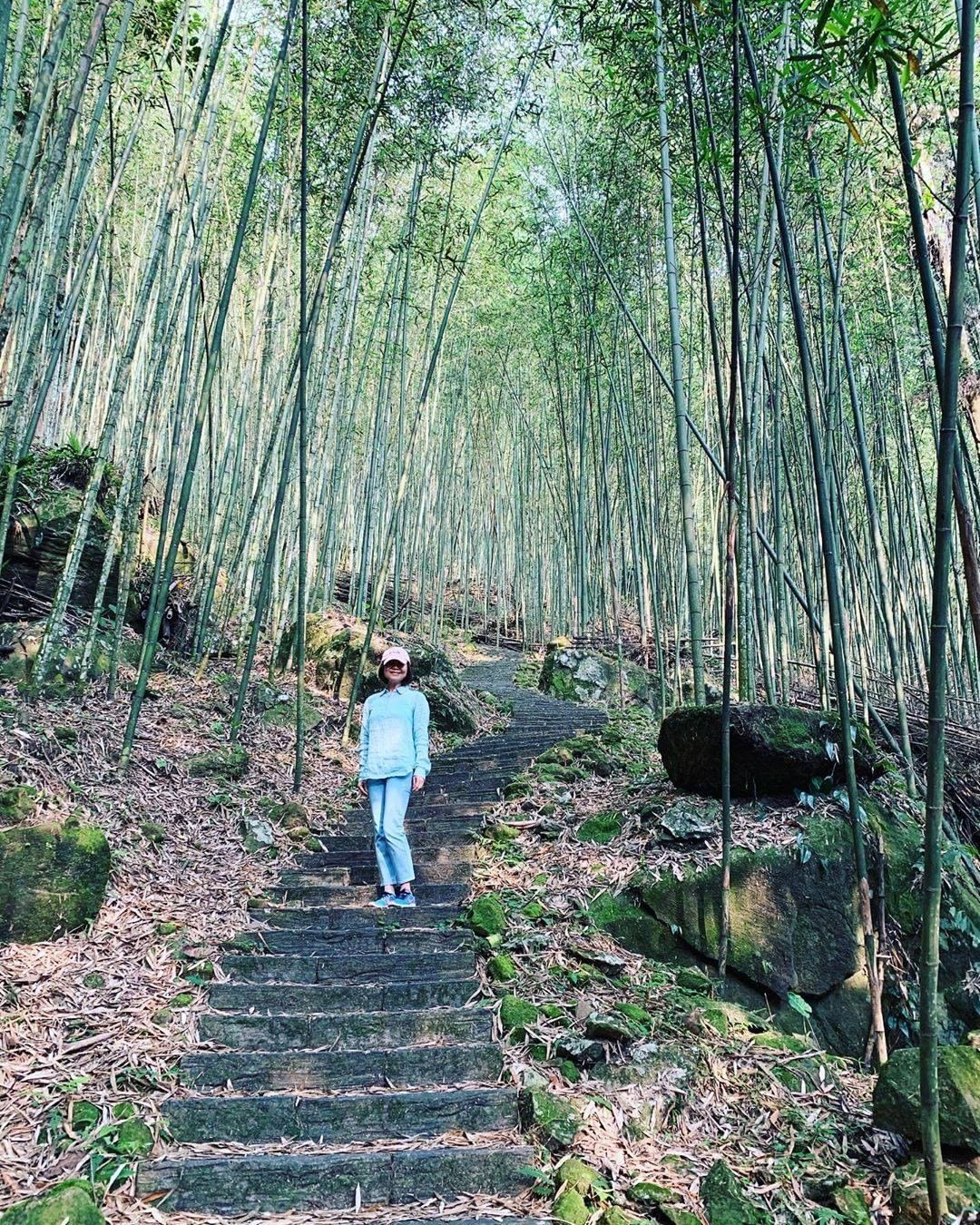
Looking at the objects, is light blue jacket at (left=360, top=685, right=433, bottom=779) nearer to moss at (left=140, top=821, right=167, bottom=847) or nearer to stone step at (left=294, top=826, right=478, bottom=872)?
stone step at (left=294, top=826, right=478, bottom=872)

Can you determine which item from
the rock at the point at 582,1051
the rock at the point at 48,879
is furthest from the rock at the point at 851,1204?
the rock at the point at 48,879

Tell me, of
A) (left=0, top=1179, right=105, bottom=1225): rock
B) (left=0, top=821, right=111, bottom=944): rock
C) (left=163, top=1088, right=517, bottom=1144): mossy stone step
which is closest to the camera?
(left=0, top=1179, right=105, bottom=1225): rock

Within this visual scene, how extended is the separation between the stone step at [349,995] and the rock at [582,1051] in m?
0.41

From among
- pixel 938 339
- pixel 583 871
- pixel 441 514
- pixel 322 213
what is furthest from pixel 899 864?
pixel 441 514

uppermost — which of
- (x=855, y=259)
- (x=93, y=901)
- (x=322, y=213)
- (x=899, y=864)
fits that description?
(x=322, y=213)

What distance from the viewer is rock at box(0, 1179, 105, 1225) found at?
58.1 inches

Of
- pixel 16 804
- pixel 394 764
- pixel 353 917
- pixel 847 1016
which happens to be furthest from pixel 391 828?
pixel 847 1016

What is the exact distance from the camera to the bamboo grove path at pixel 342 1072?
70.2 inches

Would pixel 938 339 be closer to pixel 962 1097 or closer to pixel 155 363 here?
pixel 962 1097

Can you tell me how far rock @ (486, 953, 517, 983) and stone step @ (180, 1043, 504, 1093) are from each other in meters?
0.35

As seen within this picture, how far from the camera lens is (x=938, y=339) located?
→ 62.9 inches

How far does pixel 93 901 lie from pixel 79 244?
18.1 ft

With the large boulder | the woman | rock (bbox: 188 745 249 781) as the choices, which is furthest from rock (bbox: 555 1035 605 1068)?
the large boulder

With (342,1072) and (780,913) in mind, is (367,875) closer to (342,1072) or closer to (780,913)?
(342,1072)
